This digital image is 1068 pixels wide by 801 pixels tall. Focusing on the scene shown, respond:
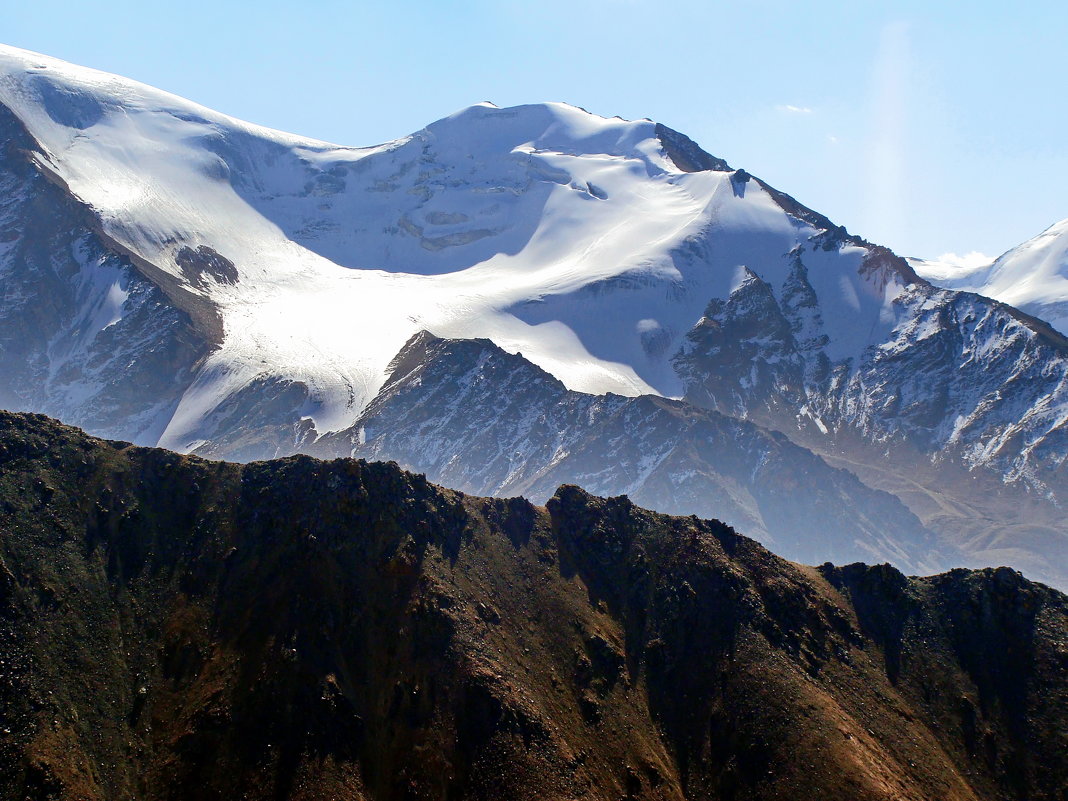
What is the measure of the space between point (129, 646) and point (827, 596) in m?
85.5

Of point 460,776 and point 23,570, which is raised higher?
point 460,776

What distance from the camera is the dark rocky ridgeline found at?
87.4 metres

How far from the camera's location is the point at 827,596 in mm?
119812

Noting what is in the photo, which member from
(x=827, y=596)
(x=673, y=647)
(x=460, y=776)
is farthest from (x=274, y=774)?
(x=827, y=596)

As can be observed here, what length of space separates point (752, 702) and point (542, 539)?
121 ft

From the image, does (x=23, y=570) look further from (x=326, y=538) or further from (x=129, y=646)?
(x=326, y=538)

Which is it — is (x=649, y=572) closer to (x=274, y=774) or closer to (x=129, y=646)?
(x=274, y=774)

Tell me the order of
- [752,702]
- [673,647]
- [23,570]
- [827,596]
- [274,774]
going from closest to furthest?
[274,774], [23,570], [752,702], [673,647], [827,596]

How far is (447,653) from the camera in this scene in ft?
326

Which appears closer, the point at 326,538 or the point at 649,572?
the point at 326,538

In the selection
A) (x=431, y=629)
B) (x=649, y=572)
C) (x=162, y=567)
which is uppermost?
(x=649, y=572)

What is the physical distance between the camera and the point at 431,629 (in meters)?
102

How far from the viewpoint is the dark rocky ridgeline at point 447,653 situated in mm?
87438

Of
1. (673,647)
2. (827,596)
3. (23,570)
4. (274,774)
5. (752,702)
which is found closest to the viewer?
(274,774)
